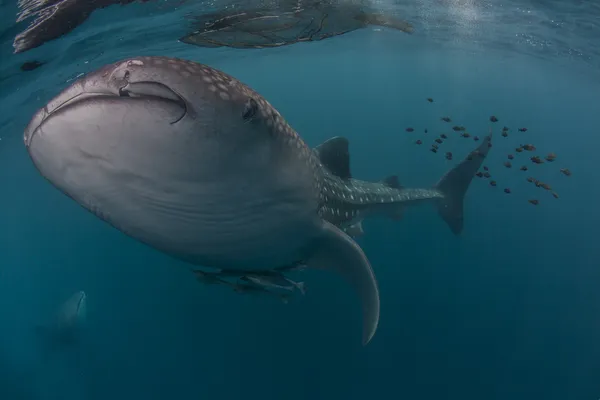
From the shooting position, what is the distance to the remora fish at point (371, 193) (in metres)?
4.93

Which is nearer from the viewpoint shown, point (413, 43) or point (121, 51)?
point (121, 51)

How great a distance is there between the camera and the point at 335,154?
551cm

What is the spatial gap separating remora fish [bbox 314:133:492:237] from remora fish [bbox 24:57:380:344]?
140cm

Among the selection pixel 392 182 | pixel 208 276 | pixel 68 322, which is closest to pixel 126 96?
pixel 208 276

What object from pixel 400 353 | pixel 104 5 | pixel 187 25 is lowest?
pixel 400 353

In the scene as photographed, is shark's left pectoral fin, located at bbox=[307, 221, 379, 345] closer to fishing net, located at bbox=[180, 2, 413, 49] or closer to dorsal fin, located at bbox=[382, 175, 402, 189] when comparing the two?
dorsal fin, located at bbox=[382, 175, 402, 189]

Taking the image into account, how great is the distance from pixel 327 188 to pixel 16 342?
3481cm

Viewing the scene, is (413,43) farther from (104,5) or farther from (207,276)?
(207,276)

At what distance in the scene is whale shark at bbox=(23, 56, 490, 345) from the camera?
5.33ft

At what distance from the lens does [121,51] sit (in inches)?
586

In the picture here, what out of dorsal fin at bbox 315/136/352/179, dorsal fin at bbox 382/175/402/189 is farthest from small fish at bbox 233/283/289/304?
dorsal fin at bbox 382/175/402/189

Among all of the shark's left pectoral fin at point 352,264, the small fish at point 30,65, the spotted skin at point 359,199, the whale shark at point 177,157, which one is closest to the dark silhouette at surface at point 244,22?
the small fish at point 30,65

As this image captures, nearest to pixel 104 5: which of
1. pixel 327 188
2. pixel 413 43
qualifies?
pixel 327 188

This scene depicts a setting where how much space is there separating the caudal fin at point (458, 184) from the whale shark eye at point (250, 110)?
25.4 ft
